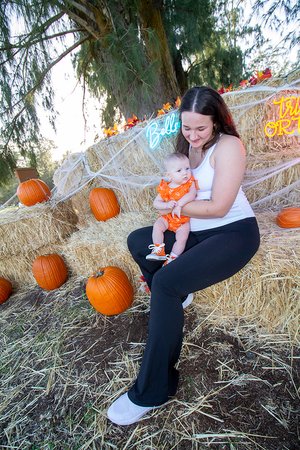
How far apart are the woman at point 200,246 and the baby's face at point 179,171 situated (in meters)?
0.07

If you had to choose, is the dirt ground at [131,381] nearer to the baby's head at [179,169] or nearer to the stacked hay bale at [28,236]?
the baby's head at [179,169]

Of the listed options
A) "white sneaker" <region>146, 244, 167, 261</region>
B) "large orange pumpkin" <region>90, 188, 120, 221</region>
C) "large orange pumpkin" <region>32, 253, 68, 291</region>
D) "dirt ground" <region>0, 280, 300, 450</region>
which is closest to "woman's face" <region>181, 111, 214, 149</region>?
"white sneaker" <region>146, 244, 167, 261</region>

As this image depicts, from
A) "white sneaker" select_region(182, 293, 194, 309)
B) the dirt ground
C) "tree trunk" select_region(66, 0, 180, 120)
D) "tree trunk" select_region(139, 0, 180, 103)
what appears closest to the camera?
the dirt ground

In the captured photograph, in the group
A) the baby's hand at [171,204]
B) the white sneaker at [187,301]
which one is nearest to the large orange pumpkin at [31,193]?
the baby's hand at [171,204]

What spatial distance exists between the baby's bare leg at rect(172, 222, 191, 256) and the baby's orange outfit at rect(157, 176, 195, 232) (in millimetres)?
31

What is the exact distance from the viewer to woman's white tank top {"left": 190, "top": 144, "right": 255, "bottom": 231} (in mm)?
1459

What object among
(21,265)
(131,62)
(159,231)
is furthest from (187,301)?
(131,62)

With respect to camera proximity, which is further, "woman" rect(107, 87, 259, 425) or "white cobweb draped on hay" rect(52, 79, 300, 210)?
"white cobweb draped on hay" rect(52, 79, 300, 210)

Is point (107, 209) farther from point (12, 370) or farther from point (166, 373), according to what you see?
point (166, 373)

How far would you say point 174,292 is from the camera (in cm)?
126

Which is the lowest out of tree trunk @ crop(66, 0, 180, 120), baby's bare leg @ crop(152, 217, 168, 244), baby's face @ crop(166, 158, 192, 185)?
baby's bare leg @ crop(152, 217, 168, 244)

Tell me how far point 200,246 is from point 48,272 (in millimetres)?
1909

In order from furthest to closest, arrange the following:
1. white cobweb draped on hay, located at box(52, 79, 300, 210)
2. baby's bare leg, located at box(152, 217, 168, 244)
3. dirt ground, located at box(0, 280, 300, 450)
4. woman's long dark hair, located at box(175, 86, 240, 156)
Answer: white cobweb draped on hay, located at box(52, 79, 300, 210), baby's bare leg, located at box(152, 217, 168, 244), woman's long dark hair, located at box(175, 86, 240, 156), dirt ground, located at box(0, 280, 300, 450)

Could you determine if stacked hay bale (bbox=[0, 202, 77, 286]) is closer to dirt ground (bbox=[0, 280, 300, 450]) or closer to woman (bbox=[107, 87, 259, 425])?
dirt ground (bbox=[0, 280, 300, 450])
